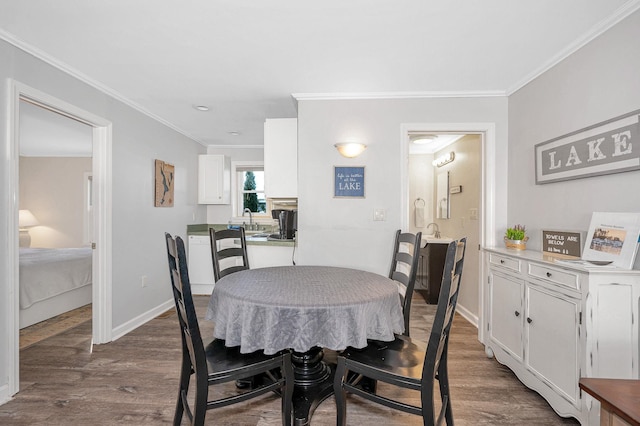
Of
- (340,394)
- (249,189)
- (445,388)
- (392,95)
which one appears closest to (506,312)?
(445,388)

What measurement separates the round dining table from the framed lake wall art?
149 centimetres

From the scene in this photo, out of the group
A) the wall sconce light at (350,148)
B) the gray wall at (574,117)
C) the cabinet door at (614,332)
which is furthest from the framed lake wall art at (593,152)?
the wall sconce light at (350,148)

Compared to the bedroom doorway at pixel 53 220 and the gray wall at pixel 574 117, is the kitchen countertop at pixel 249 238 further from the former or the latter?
the gray wall at pixel 574 117

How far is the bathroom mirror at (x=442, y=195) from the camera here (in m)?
4.38

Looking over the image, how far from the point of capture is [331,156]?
299 centimetres

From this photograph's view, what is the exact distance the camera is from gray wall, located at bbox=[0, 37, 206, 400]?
2.02m

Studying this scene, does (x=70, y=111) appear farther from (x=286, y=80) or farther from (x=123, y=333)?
(x=123, y=333)

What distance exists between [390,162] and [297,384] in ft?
6.70

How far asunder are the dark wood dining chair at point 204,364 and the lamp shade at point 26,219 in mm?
5725

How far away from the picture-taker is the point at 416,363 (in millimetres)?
1532

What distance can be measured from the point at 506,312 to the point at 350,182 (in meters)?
1.67

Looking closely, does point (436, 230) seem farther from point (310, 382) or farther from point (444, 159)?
point (310, 382)

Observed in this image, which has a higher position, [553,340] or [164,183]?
[164,183]

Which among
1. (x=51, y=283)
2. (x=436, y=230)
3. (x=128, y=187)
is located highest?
→ (x=128, y=187)
